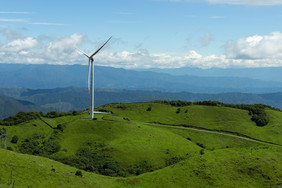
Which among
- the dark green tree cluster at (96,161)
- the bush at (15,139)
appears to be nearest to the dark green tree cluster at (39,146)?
the bush at (15,139)

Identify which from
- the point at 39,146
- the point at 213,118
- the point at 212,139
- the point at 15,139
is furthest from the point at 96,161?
the point at 213,118

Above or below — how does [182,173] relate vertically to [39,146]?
above

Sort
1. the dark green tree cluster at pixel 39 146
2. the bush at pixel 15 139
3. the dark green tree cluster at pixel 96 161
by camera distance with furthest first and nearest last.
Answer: the bush at pixel 15 139
the dark green tree cluster at pixel 39 146
the dark green tree cluster at pixel 96 161

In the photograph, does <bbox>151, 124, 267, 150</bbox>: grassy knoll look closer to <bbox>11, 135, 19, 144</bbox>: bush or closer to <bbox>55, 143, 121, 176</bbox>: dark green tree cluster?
<bbox>55, 143, 121, 176</bbox>: dark green tree cluster

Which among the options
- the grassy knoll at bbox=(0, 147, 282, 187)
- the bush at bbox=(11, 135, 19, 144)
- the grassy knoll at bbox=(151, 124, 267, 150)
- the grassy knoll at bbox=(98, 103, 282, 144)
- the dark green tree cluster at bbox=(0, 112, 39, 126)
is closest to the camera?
the grassy knoll at bbox=(0, 147, 282, 187)

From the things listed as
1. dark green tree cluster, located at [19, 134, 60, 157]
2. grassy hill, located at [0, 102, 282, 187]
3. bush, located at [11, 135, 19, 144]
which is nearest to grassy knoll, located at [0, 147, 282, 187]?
grassy hill, located at [0, 102, 282, 187]

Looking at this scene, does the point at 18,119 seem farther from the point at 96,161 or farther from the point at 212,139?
the point at 212,139

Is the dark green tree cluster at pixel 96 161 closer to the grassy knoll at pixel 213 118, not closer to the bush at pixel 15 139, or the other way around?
the bush at pixel 15 139

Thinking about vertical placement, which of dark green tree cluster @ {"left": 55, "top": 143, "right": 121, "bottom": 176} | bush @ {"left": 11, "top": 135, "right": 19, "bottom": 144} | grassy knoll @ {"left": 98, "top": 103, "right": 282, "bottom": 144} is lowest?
dark green tree cluster @ {"left": 55, "top": 143, "right": 121, "bottom": 176}

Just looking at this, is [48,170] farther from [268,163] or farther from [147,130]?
[147,130]
